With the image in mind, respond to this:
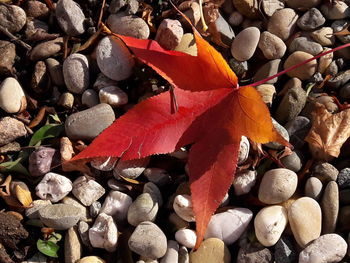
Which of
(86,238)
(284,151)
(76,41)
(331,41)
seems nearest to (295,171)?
(284,151)

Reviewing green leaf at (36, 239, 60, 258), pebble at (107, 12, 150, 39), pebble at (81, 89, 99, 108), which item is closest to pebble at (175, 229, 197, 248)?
green leaf at (36, 239, 60, 258)

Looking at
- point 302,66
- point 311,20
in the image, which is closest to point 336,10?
point 311,20

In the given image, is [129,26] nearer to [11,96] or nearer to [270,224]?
[11,96]

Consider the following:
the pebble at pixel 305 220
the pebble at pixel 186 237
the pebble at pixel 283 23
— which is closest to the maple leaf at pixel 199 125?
the pebble at pixel 186 237

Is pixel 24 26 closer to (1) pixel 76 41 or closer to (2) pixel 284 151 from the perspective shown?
(1) pixel 76 41

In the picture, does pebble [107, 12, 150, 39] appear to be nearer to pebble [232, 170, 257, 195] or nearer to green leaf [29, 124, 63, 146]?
green leaf [29, 124, 63, 146]

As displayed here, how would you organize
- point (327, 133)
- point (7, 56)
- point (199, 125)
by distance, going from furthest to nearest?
point (7, 56) → point (327, 133) → point (199, 125)
